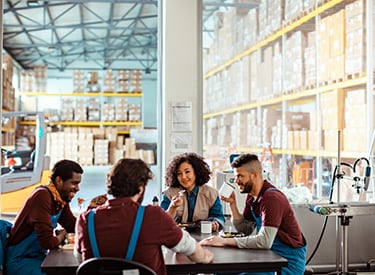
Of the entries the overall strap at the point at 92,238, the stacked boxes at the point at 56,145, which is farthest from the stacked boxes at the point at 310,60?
the stacked boxes at the point at 56,145

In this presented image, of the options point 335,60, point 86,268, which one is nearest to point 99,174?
point 335,60

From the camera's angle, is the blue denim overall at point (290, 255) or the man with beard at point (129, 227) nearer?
the man with beard at point (129, 227)

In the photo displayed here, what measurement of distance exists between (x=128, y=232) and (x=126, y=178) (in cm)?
25

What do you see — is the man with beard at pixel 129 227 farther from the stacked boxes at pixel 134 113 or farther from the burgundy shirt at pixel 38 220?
the stacked boxes at pixel 134 113

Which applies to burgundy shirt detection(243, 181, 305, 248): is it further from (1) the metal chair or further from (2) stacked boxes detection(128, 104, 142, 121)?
(2) stacked boxes detection(128, 104, 142, 121)

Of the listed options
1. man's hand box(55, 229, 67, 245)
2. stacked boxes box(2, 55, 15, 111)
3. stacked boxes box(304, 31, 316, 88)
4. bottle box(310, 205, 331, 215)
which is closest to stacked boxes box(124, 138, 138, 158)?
stacked boxes box(2, 55, 15, 111)

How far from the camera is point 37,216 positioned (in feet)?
9.08

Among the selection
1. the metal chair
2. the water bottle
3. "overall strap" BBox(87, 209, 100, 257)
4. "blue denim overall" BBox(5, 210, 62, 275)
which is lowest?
"blue denim overall" BBox(5, 210, 62, 275)

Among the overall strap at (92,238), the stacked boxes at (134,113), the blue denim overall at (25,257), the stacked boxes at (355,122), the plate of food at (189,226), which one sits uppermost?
the stacked boxes at (134,113)

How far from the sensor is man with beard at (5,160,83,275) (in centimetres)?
279

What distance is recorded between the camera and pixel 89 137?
13.1 metres

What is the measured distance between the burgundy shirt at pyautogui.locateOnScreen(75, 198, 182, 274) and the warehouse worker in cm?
69

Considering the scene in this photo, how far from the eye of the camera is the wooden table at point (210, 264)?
2.28 metres

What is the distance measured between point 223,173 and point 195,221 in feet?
3.14
